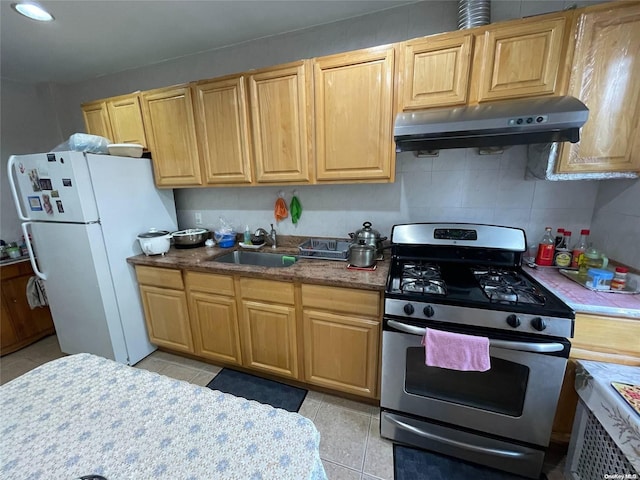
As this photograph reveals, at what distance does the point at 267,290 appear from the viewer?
1716mm

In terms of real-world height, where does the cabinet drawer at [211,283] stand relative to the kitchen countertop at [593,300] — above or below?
below

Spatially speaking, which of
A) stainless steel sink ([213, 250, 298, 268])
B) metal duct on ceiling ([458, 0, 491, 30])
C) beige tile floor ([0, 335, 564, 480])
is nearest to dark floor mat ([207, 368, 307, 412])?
beige tile floor ([0, 335, 564, 480])

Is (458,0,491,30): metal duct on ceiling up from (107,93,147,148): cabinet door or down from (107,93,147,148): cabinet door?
up

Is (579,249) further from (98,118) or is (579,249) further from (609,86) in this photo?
(98,118)

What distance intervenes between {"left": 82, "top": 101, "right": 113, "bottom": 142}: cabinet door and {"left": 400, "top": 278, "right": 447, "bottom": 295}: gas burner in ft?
8.90

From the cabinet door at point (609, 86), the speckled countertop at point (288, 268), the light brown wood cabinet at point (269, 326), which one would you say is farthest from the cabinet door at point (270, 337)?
the cabinet door at point (609, 86)

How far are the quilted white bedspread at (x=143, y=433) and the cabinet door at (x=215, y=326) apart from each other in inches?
38.4

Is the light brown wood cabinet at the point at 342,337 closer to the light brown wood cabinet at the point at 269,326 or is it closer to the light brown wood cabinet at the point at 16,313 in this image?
the light brown wood cabinet at the point at 269,326

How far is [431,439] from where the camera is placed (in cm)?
138

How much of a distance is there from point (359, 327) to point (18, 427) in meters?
1.37

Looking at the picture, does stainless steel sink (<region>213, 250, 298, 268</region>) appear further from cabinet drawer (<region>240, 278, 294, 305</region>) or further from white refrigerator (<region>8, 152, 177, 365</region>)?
white refrigerator (<region>8, 152, 177, 365</region>)

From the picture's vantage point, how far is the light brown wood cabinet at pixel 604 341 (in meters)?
1.14

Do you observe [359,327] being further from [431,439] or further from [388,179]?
[388,179]

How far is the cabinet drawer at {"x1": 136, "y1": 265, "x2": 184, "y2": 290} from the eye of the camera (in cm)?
197
